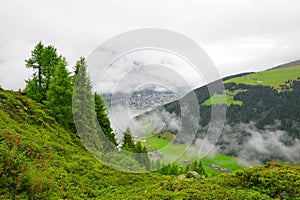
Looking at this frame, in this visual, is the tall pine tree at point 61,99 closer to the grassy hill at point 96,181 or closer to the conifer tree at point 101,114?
the conifer tree at point 101,114

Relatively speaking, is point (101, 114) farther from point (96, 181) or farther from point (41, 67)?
point (41, 67)

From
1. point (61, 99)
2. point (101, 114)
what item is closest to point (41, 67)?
point (61, 99)

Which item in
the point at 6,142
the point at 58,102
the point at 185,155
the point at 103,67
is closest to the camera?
the point at 103,67

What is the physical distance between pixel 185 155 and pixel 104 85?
380 centimetres

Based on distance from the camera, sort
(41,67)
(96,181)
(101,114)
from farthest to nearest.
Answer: (41,67)
(101,114)
(96,181)

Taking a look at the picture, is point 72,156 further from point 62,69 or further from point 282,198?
point 62,69

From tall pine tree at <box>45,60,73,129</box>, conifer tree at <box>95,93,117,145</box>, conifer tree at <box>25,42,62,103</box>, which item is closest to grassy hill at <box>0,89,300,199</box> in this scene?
conifer tree at <box>95,93,117,145</box>

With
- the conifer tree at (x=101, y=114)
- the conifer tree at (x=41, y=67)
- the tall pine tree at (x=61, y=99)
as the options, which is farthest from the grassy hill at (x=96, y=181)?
the conifer tree at (x=41, y=67)

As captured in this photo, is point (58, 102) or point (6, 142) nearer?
point (6, 142)

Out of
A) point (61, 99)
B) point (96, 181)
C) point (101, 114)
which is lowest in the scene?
point (96, 181)

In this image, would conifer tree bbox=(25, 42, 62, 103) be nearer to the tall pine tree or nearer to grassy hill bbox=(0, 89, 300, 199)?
the tall pine tree

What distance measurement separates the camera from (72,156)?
1540 cm

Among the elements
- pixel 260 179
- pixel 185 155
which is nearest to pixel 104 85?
pixel 185 155

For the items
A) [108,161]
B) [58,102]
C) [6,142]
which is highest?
[58,102]
